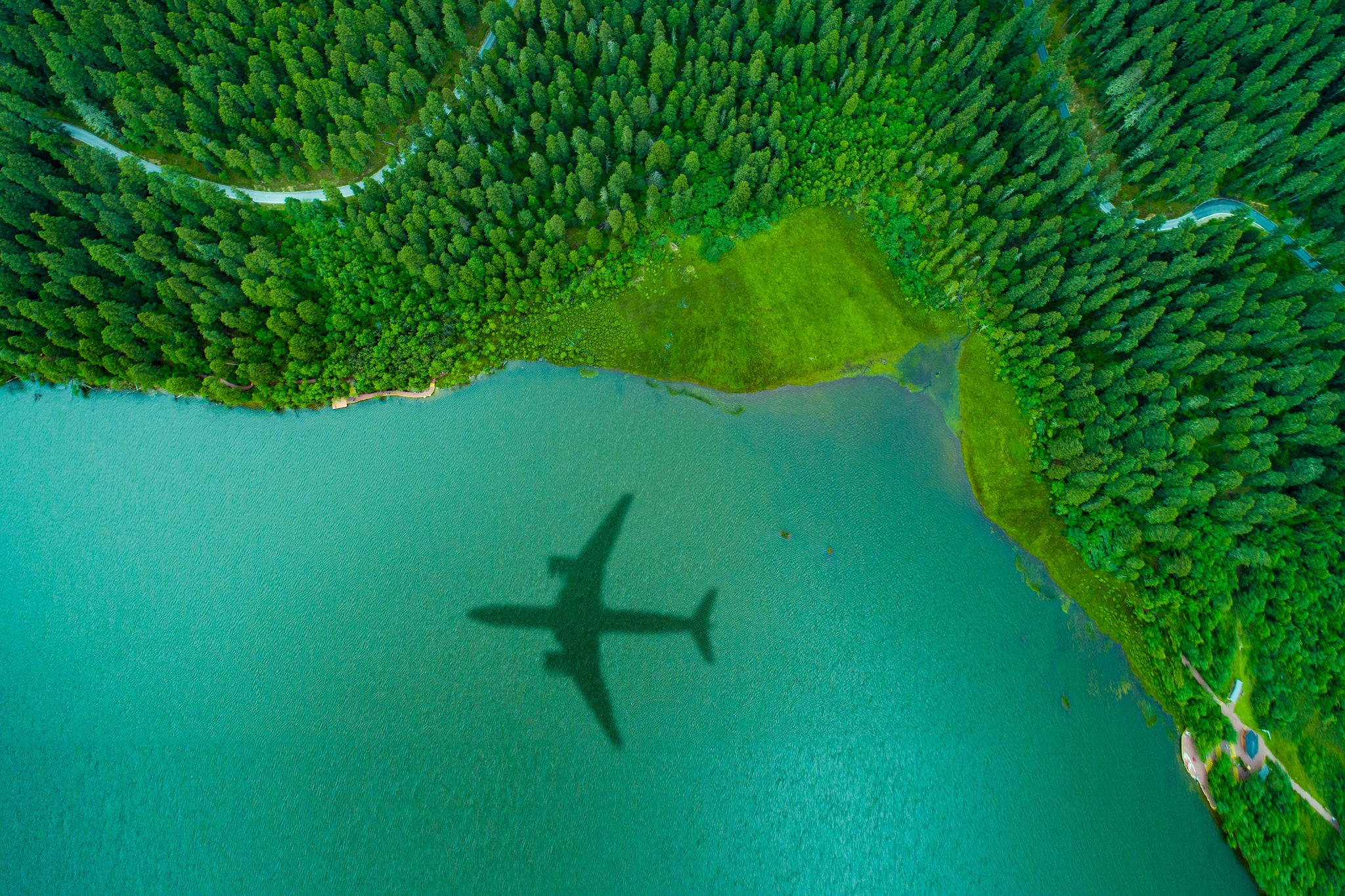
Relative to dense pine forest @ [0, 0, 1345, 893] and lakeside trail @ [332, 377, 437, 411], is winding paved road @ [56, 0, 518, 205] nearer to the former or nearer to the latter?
dense pine forest @ [0, 0, 1345, 893]

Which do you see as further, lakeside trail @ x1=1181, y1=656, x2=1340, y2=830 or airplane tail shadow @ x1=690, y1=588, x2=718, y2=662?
airplane tail shadow @ x1=690, y1=588, x2=718, y2=662

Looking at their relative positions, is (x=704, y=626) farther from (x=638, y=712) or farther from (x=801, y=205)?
(x=801, y=205)

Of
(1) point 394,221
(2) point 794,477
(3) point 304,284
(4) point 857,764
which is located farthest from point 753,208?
(4) point 857,764

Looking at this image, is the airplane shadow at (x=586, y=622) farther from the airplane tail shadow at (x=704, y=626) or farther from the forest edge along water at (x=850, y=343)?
the forest edge along water at (x=850, y=343)

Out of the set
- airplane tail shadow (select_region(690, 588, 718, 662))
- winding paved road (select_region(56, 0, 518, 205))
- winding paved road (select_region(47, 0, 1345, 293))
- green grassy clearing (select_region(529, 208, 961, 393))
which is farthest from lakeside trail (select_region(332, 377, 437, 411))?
airplane tail shadow (select_region(690, 588, 718, 662))

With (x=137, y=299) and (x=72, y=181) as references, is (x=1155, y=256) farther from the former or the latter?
(x=72, y=181)

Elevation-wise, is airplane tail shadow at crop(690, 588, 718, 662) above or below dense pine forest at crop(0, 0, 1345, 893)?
below
